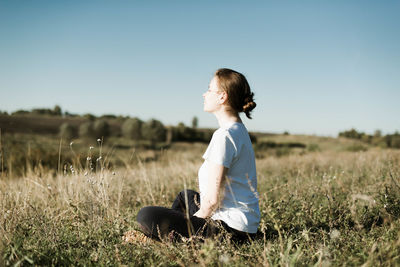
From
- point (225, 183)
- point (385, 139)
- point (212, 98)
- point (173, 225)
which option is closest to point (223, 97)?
point (212, 98)

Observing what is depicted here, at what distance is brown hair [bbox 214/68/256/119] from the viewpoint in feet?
8.09

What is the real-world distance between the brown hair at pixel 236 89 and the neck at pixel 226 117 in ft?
0.20

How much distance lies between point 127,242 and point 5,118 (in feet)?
10.6

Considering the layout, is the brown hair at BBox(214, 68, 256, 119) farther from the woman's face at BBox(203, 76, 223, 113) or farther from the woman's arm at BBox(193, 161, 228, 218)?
the woman's arm at BBox(193, 161, 228, 218)

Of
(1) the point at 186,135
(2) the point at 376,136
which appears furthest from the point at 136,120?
(2) the point at 376,136

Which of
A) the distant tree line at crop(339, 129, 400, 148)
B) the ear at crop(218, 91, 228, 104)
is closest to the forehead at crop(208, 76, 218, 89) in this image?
the ear at crop(218, 91, 228, 104)

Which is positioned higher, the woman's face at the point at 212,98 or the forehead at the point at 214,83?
the forehead at the point at 214,83

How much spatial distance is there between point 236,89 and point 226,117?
0.28 meters

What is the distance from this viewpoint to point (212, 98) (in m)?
2.54

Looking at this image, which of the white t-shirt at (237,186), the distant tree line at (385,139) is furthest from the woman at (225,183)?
the distant tree line at (385,139)

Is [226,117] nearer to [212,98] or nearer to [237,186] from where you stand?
[212,98]

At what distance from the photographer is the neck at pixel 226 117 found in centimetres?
249

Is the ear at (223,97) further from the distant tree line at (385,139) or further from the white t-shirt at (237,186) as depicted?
the distant tree line at (385,139)

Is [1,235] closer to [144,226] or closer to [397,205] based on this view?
[144,226]
